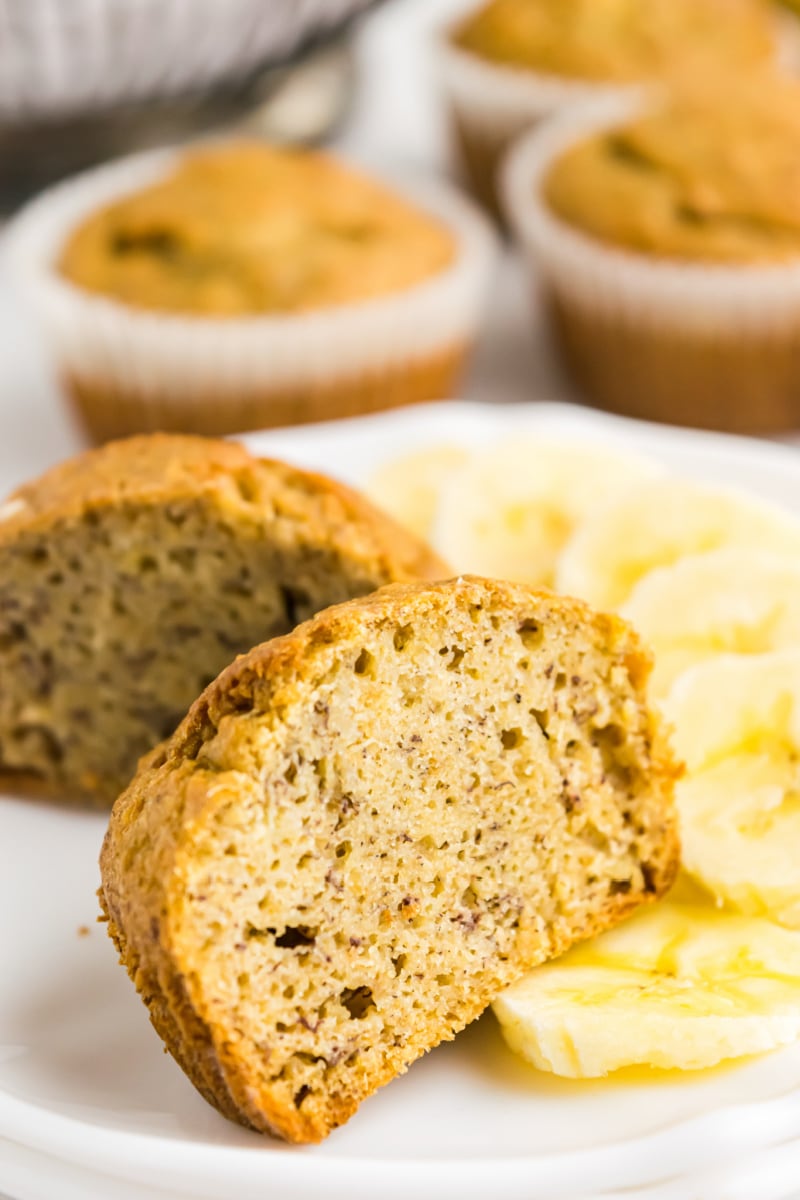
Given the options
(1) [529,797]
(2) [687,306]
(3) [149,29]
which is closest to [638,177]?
(2) [687,306]

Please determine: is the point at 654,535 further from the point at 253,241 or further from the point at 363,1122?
the point at 253,241

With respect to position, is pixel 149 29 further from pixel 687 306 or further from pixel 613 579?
pixel 613 579

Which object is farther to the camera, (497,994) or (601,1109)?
(497,994)

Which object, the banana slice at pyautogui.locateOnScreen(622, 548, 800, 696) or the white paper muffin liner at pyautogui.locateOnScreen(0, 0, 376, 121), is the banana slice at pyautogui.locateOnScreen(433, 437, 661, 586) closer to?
the banana slice at pyautogui.locateOnScreen(622, 548, 800, 696)

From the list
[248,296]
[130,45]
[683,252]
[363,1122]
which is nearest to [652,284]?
[683,252]

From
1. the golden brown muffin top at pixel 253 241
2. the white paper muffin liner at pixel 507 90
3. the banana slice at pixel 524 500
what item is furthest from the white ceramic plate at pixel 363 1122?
the white paper muffin liner at pixel 507 90

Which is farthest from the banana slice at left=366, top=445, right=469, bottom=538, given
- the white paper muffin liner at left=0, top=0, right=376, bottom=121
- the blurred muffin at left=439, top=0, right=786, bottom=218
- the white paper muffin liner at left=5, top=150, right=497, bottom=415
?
the blurred muffin at left=439, top=0, right=786, bottom=218
